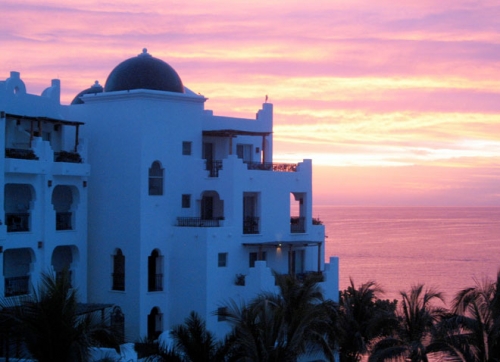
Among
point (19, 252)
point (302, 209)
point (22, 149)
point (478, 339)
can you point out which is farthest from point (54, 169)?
point (478, 339)

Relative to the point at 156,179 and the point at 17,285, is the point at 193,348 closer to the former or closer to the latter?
the point at 17,285

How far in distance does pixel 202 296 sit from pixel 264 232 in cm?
446

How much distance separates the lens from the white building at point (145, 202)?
35906 millimetres

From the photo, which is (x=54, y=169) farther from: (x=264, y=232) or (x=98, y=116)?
(x=264, y=232)

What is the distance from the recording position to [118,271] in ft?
122

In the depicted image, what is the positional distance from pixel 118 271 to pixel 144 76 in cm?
832

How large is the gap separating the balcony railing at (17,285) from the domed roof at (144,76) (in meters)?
9.05

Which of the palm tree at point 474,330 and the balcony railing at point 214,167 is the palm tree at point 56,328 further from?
the balcony railing at point 214,167

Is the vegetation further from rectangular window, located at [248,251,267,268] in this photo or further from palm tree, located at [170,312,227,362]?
rectangular window, located at [248,251,267,268]

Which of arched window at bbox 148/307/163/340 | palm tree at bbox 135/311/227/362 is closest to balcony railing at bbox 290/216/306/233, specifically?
arched window at bbox 148/307/163/340

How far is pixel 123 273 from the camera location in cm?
3694

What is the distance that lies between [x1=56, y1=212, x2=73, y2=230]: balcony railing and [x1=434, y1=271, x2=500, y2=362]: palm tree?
1862 cm

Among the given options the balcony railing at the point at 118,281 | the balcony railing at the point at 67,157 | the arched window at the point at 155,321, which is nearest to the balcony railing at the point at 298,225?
the arched window at the point at 155,321

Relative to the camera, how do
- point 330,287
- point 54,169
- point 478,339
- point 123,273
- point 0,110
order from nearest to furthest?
point 478,339 → point 0,110 → point 54,169 → point 123,273 → point 330,287
